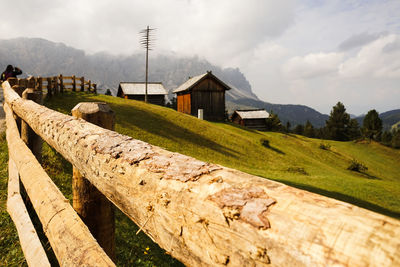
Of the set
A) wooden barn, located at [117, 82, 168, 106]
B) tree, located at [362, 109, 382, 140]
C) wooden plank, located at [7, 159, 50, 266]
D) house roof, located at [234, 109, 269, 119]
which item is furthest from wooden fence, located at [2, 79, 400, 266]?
tree, located at [362, 109, 382, 140]

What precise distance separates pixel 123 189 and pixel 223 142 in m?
17.8

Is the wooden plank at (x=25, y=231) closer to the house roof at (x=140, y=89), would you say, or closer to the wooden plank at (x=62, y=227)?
the wooden plank at (x=62, y=227)

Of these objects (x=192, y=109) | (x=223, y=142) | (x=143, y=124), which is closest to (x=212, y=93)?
(x=192, y=109)

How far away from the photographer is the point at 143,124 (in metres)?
16.7

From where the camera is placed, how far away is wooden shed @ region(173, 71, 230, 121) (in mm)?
35094

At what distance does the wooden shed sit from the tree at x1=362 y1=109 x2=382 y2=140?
28745mm

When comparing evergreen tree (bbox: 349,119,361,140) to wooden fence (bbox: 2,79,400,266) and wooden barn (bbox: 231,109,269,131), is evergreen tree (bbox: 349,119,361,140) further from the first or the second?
wooden fence (bbox: 2,79,400,266)

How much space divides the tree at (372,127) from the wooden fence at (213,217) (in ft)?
168

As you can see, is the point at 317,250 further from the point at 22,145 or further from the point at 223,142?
the point at 223,142

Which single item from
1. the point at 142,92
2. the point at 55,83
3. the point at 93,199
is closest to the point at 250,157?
the point at 93,199

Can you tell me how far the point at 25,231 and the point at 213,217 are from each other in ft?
10.1

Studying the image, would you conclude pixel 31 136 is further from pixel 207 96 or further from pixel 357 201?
pixel 207 96

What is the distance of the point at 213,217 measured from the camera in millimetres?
1008

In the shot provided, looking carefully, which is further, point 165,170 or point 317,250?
point 165,170
